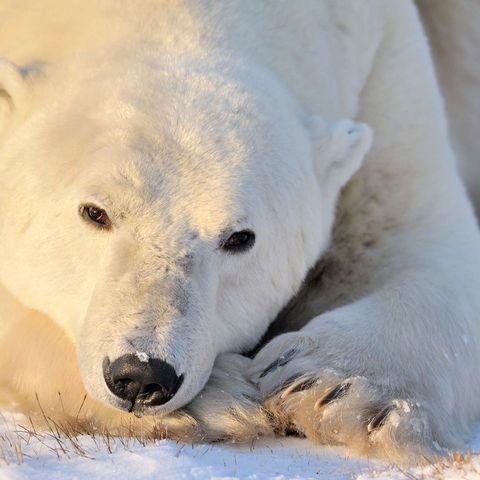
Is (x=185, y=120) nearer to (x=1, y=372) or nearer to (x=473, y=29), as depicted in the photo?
(x=1, y=372)

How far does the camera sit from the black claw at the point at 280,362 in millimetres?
3809

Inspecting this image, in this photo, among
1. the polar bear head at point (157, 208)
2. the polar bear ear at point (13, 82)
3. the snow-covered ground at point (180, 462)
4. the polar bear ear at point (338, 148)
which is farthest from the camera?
the polar bear ear at point (338, 148)

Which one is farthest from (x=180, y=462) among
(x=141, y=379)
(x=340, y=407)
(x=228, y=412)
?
(x=340, y=407)

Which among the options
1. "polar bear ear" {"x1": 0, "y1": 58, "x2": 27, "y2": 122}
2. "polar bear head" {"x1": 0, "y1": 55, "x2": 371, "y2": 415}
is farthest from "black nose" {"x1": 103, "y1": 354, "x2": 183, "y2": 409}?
"polar bear ear" {"x1": 0, "y1": 58, "x2": 27, "y2": 122}

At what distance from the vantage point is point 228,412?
357 cm

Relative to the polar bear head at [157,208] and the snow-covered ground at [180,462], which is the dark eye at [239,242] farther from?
the snow-covered ground at [180,462]

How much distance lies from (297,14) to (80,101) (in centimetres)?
103

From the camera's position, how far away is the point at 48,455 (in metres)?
3.19

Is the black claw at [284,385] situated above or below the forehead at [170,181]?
below

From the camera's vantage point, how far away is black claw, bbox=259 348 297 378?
12.5 feet

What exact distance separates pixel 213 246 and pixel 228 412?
483mm

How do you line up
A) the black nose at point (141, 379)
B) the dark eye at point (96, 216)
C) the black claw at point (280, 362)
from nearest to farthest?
the black nose at point (141, 379) → the dark eye at point (96, 216) → the black claw at point (280, 362)

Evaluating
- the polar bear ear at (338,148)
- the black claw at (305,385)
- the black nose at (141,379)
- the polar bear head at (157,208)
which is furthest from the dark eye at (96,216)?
the polar bear ear at (338,148)

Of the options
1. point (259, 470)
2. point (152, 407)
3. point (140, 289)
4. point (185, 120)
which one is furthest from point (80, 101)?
point (259, 470)
